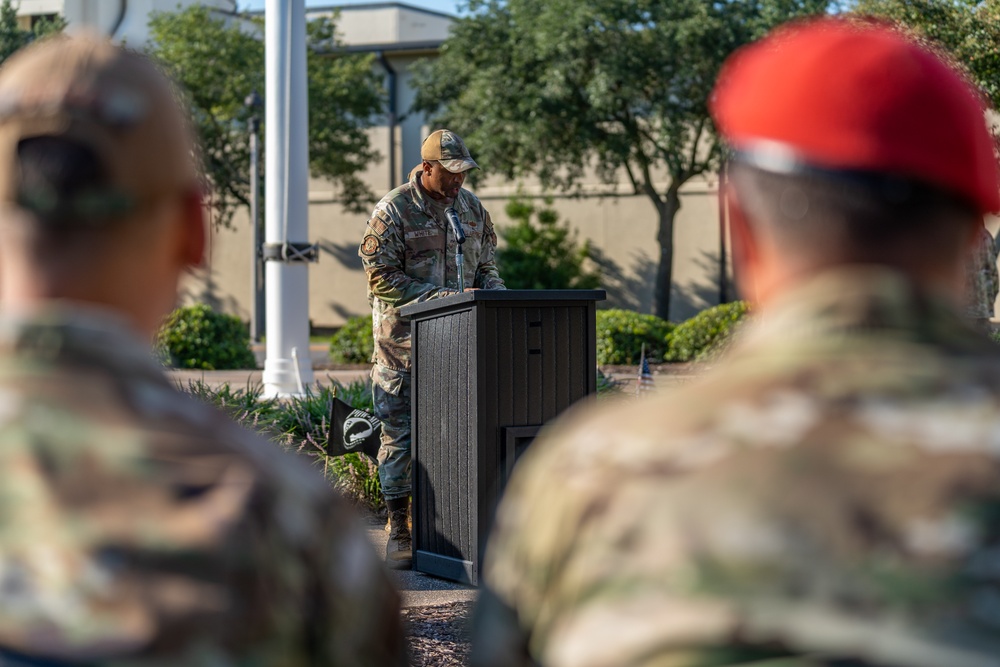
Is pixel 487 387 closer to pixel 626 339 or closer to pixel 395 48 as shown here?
pixel 626 339

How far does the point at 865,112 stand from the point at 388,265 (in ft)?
16.6

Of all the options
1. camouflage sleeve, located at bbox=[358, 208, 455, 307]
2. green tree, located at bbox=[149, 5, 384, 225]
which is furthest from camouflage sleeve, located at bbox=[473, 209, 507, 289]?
green tree, located at bbox=[149, 5, 384, 225]

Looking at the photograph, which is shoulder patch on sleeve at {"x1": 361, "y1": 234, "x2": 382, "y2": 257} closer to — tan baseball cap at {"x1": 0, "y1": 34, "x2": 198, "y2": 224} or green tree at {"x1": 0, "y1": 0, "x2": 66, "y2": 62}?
tan baseball cap at {"x1": 0, "y1": 34, "x2": 198, "y2": 224}

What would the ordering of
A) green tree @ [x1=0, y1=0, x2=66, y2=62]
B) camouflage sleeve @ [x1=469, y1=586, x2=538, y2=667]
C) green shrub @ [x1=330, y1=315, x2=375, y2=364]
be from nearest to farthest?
camouflage sleeve @ [x1=469, y1=586, x2=538, y2=667] < green shrub @ [x1=330, y1=315, x2=375, y2=364] < green tree @ [x1=0, y1=0, x2=66, y2=62]

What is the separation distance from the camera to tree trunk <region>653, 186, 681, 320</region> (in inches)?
1189

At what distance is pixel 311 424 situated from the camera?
8531 mm

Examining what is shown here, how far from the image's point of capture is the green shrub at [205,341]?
58.9 ft

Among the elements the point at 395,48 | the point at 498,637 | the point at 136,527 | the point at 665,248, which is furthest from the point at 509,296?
the point at 395,48

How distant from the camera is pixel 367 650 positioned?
4.81 ft

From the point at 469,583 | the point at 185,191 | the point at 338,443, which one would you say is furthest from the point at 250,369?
the point at 185,191

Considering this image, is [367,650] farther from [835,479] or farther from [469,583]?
[469,583]

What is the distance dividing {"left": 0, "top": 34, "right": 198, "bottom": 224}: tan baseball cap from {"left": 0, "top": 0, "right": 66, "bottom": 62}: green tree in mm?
32614

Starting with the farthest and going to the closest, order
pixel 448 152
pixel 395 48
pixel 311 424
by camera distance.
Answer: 1. pixel 395 48
2. pixel 311 424
3. pixel 448 152

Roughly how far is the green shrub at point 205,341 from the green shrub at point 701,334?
6.53 m
